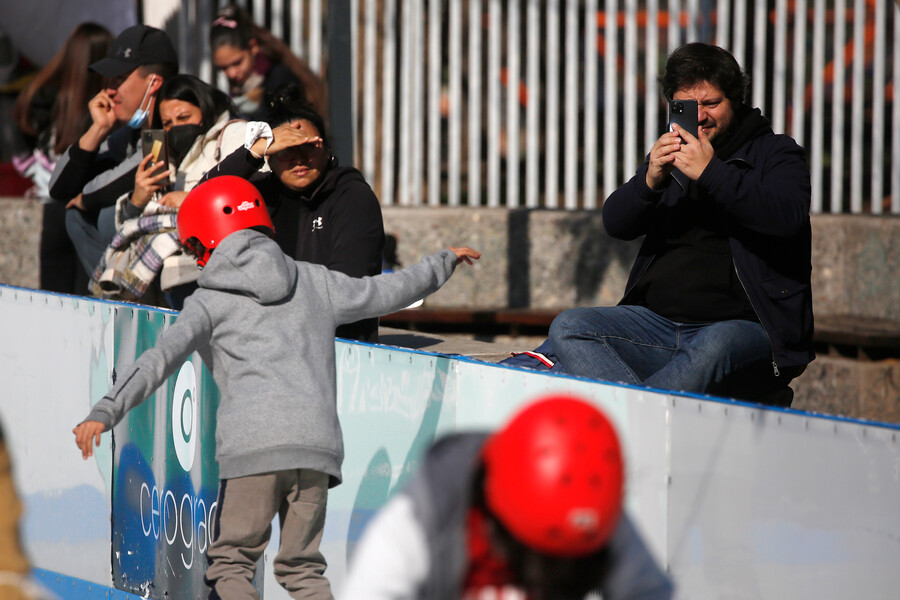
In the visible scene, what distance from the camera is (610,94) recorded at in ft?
29.9

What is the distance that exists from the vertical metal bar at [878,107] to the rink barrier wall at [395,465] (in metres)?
5.53

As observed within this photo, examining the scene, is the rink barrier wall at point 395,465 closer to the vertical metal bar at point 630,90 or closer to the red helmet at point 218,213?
the red helmet at point 218,213

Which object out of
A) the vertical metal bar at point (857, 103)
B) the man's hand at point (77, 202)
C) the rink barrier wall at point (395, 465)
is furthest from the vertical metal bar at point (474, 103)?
the rink barrier wall at point (395, 465)

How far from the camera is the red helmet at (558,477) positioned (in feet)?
6.22

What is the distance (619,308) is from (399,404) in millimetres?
973

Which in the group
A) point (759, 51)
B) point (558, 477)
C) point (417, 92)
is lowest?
point (558, 477)

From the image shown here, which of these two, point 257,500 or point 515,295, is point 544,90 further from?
point 257,500

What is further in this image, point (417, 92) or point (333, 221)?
point (417, 92)

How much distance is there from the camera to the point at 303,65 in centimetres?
803

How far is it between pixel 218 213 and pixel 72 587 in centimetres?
191

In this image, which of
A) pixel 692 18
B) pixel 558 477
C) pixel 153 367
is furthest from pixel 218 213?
pixel 692 18

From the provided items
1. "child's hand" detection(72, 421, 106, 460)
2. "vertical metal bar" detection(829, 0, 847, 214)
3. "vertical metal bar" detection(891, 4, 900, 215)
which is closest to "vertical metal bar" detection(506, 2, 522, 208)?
"vertical metal bar" detection(829, 0, 847, 214)

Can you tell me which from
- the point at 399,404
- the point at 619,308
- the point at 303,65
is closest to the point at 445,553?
the point at 399,404

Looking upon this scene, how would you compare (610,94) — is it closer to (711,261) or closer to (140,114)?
(140,114)
